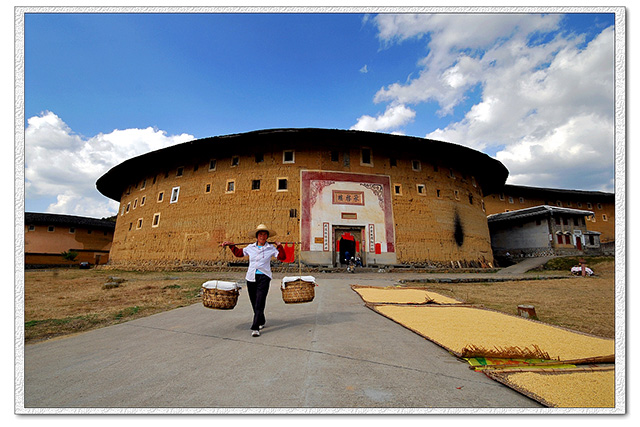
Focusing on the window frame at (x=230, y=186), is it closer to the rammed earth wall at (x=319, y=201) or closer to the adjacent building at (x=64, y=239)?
the rammed earth wall at (x=319, y=201)

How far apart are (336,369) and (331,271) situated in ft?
44.5

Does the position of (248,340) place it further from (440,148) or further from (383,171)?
(440,148)

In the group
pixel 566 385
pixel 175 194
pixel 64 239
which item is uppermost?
pixel 175 194

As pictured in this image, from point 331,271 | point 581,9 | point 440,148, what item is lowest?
point 331,271

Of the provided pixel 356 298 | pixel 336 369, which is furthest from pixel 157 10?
pixel 356 298

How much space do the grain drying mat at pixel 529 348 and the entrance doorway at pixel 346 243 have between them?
488 inches

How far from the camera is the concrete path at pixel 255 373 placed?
1602mm

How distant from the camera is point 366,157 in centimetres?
1886

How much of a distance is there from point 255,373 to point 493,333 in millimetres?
2590

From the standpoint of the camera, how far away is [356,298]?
5961mm

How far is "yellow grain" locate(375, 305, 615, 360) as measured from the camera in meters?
2.55

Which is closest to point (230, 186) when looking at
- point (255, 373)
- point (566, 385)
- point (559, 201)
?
point (255, 373)

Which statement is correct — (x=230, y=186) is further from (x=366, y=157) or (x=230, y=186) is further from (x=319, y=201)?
(x=366, y=157)

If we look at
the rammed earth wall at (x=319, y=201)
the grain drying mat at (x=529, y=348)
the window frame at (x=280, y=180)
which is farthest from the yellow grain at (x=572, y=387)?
the window frame at (x=280, y=180)
